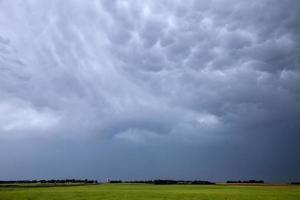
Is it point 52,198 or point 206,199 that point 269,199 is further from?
point 52,198

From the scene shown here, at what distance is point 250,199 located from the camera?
208 feet

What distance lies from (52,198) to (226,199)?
102ft

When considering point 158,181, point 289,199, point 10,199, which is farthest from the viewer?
point 158,181

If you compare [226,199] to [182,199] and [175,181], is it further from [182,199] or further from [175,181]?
[175,181]

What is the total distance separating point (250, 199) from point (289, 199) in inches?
249

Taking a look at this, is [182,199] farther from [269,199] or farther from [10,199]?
[10,199]

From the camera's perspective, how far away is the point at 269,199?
63.5 metres

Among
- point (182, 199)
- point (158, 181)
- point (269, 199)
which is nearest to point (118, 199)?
point (182, 199)

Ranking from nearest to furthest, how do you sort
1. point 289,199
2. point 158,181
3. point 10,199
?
point 289,199, point 10,199, point 158,181

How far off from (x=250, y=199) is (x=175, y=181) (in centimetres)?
13038

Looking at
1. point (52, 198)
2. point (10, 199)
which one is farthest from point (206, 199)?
point (10, 199)

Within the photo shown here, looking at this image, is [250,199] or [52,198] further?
[52,198]

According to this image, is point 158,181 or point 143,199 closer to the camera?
point 143,199

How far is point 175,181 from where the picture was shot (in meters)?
191
